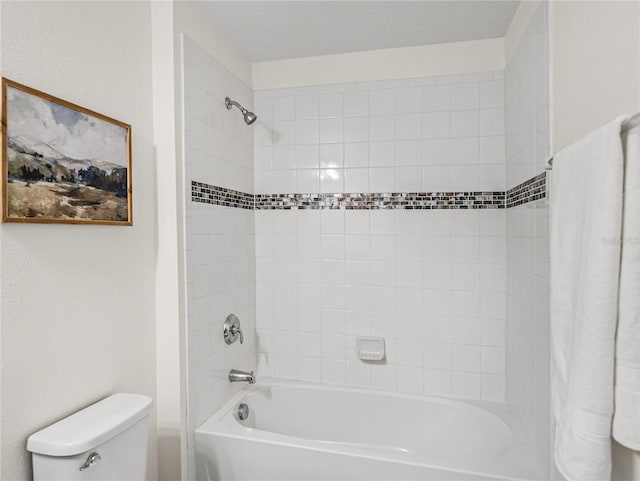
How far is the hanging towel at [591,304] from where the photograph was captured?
0.87 metres

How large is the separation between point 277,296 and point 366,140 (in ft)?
3.73

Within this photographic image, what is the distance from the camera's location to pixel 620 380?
865 mm

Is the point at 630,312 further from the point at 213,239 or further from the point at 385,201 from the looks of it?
the point at 213,239

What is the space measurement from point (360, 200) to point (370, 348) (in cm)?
90

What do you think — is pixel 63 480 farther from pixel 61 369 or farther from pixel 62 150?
pixel 62 150

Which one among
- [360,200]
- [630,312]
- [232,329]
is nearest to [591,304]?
[630,312]

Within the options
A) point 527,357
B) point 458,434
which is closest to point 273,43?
point 527,357

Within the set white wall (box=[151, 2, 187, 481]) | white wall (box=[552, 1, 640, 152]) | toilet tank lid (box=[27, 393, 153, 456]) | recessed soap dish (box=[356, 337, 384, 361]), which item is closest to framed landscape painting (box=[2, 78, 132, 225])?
white wall (box=[151, 2, 187, 481])

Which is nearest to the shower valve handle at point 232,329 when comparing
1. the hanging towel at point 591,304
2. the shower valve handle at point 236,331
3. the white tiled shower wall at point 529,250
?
the shower valve handle at point 236,331

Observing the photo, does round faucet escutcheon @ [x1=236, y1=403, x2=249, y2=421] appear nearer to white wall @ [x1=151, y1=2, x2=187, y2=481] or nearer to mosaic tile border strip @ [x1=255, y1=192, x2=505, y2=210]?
white wall @ [x1=151, y1=2, x2=187, y2=481]

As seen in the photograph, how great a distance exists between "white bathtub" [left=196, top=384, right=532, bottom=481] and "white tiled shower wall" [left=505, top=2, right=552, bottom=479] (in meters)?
0.20

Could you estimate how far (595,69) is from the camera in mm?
1147

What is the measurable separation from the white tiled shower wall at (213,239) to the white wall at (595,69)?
152 cm

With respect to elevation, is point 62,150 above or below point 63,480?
above
